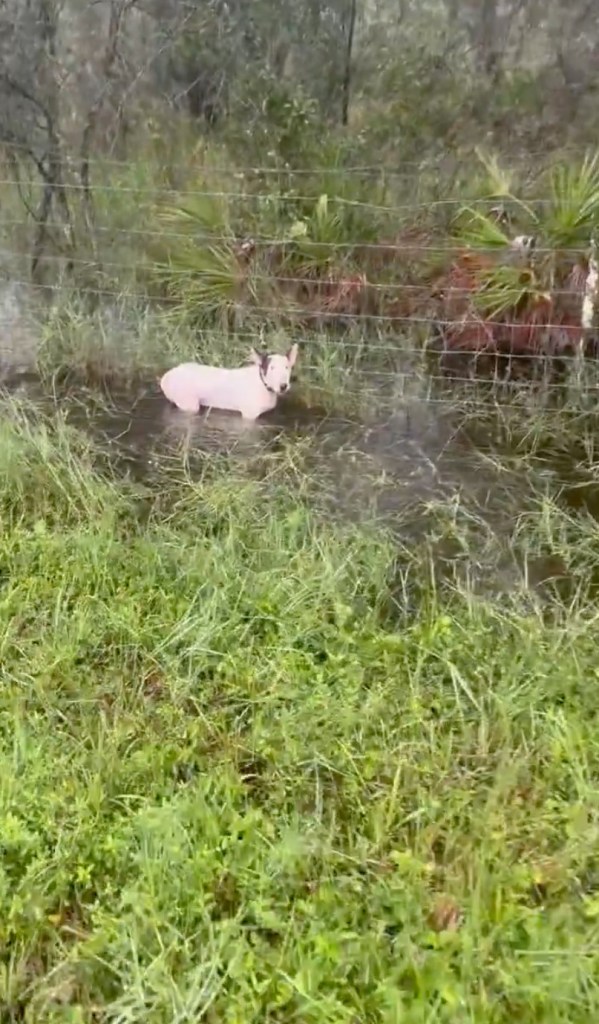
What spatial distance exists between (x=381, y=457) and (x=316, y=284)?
0.82 metres

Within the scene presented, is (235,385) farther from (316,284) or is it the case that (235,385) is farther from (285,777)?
(285,777)

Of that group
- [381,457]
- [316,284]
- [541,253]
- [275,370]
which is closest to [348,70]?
[316,284]

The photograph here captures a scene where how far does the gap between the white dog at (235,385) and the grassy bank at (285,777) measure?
20.2 inches

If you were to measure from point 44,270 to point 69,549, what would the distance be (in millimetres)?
1644

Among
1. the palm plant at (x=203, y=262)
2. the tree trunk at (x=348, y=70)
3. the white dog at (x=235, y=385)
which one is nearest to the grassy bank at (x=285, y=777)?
the white dog at (x=235, y=385)

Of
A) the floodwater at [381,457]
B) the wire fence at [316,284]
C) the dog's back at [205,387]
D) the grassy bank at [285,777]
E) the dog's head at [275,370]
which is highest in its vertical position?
the wire fence at [316,284]

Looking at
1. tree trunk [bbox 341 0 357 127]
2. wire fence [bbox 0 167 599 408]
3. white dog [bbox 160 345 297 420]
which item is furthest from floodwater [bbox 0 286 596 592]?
tree trunk [bbox 341 0 357 127]

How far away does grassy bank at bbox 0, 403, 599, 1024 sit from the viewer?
1.08 metres

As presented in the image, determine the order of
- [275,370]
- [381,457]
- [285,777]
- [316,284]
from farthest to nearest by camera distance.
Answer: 1. [316,284]
2. [275,370]
3. [381,457]
4. [285,777]

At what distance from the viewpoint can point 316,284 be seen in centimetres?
293

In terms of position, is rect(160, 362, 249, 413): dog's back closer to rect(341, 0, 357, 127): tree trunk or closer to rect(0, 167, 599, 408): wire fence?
rect(0, 167, 599, 408): wire fence

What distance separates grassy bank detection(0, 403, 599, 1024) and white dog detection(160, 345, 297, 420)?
51 centimetres

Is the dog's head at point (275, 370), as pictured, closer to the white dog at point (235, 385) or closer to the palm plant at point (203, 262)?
the white dog at point (235, 385)

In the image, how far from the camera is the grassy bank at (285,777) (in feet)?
3.56
